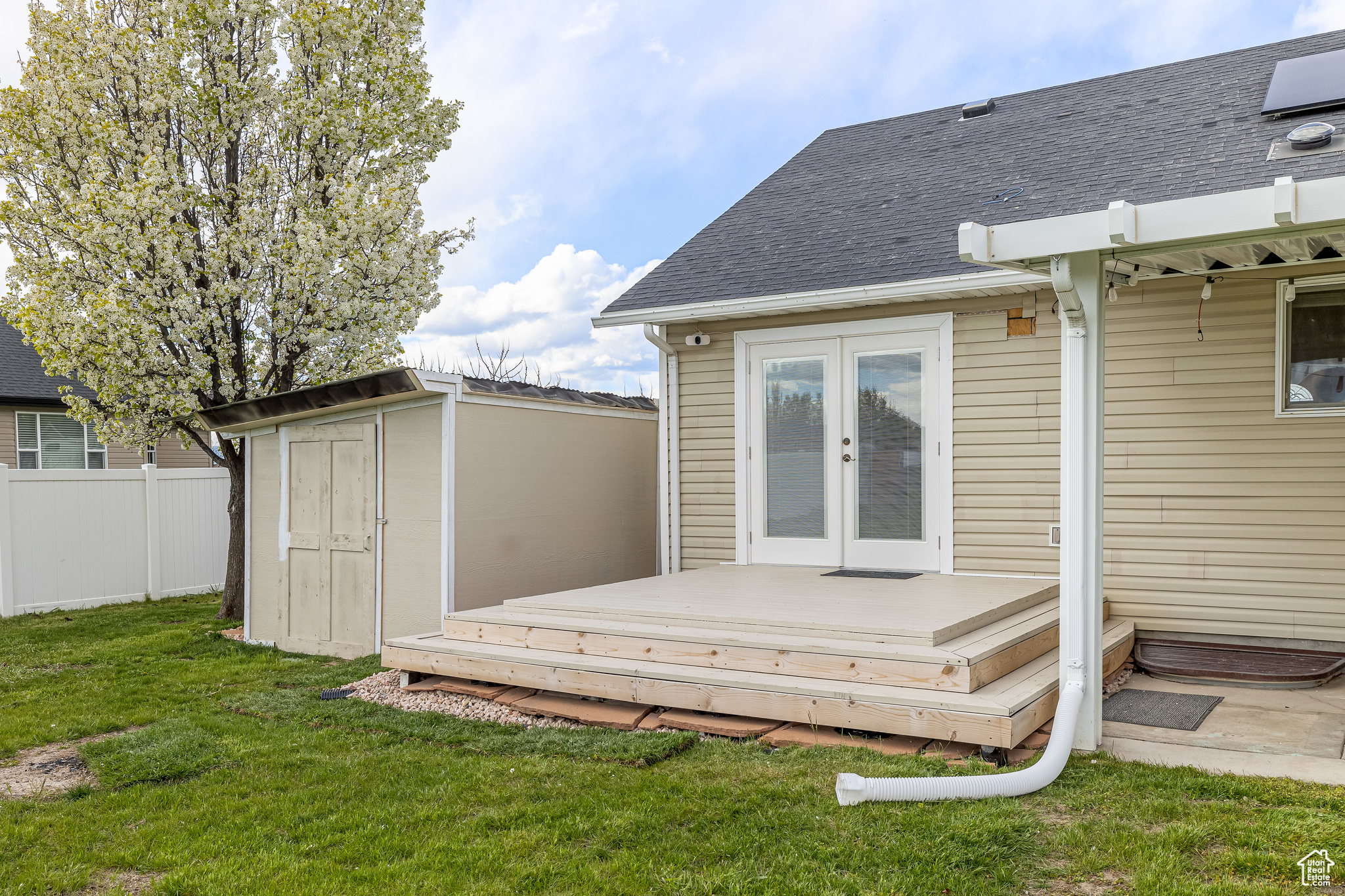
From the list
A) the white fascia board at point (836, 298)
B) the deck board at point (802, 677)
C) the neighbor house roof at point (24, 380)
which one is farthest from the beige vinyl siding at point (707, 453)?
the neighbor house roof at point (24, 380)

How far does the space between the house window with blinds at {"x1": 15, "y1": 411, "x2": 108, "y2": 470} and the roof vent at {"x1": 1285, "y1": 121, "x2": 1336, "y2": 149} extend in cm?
1596

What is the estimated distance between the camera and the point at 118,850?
3.17 meters

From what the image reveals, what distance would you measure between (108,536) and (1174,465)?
1093cm

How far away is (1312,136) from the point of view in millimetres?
5691

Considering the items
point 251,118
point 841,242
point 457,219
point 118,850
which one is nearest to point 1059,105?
point 841,242

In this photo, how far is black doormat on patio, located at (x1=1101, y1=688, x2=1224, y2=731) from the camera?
4418 mm

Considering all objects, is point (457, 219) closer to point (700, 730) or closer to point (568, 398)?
point (568, 398)

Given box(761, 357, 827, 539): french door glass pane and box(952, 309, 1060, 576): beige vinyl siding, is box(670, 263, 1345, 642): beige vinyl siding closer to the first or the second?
box(952, 309, 1060, 576): beige vinyl siding

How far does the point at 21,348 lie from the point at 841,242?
49.3ft

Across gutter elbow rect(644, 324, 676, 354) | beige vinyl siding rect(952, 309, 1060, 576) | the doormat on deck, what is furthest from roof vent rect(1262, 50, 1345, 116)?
gutter elbow rect(644, 324, 676, 354)

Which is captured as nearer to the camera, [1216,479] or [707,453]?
[1216,479]

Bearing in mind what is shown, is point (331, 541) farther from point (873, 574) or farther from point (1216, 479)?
point (1216, 479)

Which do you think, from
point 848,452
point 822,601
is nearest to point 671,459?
point 848,452

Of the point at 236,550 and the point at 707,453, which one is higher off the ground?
the point at 707,453
